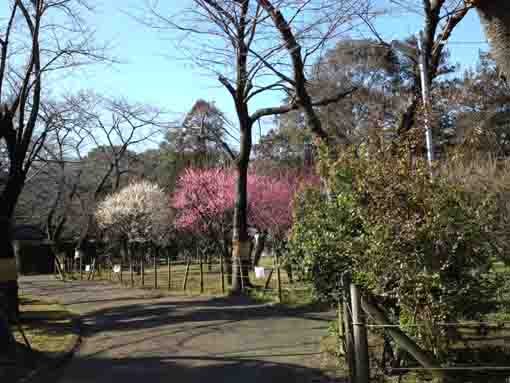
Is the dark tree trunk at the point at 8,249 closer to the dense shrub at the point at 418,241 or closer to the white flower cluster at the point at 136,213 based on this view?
the dense shrub at the point at 418,241

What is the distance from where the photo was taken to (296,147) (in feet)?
129

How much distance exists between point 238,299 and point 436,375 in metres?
11.3

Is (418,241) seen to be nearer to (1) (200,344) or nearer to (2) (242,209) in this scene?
(1) (200,344)

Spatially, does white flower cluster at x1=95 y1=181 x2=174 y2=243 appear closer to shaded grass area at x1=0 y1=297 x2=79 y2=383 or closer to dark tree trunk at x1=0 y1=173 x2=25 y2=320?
shaded grass area at x1=0 y1=297 x2=79 y2=383

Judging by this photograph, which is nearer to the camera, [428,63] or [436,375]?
[436,375]

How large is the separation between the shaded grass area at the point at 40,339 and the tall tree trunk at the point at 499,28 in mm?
7433

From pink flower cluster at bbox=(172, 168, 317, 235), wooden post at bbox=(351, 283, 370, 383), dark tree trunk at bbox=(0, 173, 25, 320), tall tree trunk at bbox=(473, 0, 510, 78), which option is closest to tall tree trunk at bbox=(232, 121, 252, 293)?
dark tree trunk at bbox=(0, 173, 25, 320)

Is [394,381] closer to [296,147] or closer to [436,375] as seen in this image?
[436,375]

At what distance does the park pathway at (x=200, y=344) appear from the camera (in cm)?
805

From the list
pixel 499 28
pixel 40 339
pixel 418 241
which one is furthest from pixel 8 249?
pixel 499 28

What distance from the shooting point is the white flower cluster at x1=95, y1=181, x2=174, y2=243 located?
41500 millimetres


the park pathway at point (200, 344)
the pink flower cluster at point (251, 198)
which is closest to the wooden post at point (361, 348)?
the park pathway at point (200, 344)

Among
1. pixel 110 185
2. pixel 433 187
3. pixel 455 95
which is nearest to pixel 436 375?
pixel 433 187

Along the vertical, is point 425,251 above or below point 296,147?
below
